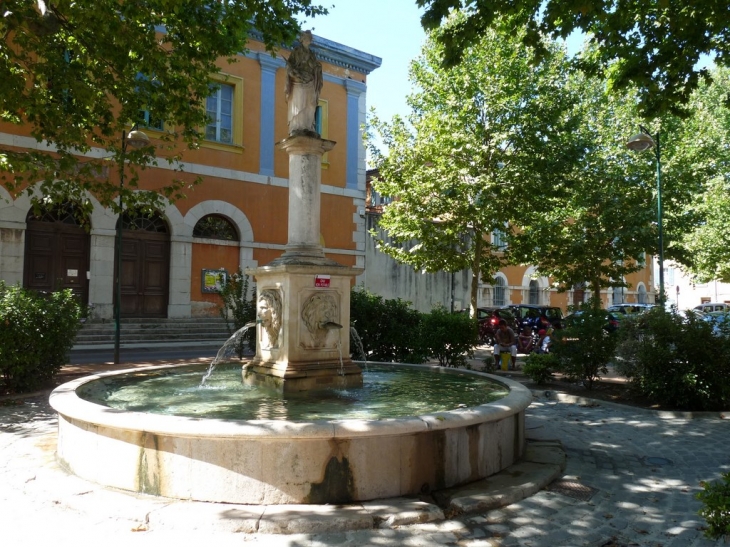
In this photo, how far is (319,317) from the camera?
21.6ft

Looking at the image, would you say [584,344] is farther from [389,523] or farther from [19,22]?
[19,22]

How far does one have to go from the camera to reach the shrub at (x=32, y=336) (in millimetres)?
8381

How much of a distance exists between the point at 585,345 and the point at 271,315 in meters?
5.85

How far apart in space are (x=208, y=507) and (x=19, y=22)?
734 centimetres

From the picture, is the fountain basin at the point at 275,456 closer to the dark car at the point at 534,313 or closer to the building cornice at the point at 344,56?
the dark car at the point at 534,313

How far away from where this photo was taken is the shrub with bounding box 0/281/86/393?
8.38 metres

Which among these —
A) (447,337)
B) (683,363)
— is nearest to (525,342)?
(447,337)

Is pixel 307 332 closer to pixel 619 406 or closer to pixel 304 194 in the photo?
pixel 304 194

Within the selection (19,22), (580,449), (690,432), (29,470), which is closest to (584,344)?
(690,432)

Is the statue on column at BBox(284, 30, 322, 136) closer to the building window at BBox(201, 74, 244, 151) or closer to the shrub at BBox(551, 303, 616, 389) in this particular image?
the shrub at BBox(551, 303, 616, 389)

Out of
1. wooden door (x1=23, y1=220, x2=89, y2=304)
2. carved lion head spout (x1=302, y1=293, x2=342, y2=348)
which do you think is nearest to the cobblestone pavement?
carved lion head spout (x1=302, y1=293, x2=342, y2=348)

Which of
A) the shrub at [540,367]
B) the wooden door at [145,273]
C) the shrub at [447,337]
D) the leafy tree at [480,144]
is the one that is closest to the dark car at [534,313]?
the leafy tree at [480,144]

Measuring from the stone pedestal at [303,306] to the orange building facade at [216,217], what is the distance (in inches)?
467

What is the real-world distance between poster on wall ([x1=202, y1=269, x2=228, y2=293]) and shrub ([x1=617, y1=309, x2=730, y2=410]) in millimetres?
13971
